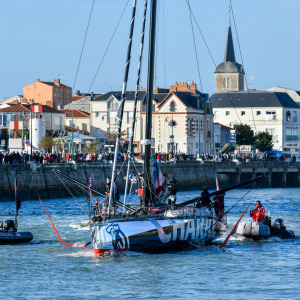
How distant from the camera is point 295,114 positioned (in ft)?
557

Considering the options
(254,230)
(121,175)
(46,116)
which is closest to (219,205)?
(254,230)

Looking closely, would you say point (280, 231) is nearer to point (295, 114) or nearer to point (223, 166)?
point (223, 166)

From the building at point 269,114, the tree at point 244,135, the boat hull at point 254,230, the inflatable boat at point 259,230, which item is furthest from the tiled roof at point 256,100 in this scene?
the boat hull at point 254,230

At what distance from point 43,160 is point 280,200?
67.3ft

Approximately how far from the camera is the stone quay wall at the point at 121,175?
234 ft

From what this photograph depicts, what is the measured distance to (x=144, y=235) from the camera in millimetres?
33375

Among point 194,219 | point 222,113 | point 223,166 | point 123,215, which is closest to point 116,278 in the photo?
point 123,215

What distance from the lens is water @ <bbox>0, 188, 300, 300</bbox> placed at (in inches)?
1118

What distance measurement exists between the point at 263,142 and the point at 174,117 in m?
28.6

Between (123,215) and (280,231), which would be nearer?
(123,215)

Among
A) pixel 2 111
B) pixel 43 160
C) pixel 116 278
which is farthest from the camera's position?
pixel 2 111

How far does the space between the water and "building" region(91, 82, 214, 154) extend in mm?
86432

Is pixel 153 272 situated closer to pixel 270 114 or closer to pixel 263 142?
pixel 263 142

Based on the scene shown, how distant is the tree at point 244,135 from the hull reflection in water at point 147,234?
11483cm
